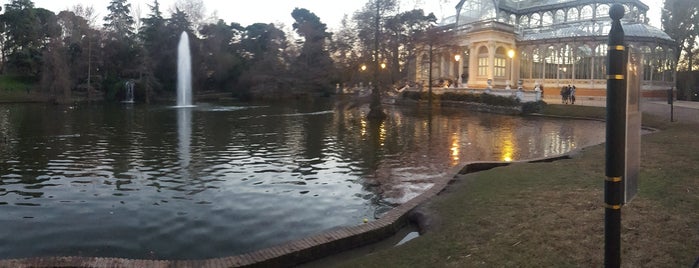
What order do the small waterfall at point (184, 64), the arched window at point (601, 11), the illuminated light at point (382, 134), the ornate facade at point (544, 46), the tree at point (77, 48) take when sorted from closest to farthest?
the illuminated light at point (382, 134)
the ornate facade at point (544, 46)
the arched window at point (601, 11)
the tree at point (77, 48)
the small waterfall at point (184, 64)

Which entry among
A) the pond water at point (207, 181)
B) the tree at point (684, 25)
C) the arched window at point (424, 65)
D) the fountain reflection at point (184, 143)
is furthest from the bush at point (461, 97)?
the tree at point (684, 25)

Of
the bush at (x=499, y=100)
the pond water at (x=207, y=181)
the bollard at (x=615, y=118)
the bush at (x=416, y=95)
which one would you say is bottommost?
the pond water at (x=207, y=181)

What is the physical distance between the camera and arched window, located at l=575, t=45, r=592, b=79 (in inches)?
1793

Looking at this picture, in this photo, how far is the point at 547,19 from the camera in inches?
2090

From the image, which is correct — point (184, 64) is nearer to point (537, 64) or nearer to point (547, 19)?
point (537, 64)

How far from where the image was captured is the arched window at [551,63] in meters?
48.1

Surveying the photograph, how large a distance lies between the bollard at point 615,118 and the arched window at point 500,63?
48.0m

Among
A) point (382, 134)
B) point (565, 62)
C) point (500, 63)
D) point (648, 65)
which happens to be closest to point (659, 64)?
point (648, 65)

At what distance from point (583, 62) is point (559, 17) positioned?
8.30 meters

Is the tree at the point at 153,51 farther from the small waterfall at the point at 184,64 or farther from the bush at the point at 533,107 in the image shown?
the bush at the point at 533,107

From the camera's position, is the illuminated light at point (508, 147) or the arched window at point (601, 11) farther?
the arched window at point (601, 11)

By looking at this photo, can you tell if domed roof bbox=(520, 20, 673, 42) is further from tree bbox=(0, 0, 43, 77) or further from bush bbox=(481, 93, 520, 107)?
tree bbox=(0, 0, 43, 77)

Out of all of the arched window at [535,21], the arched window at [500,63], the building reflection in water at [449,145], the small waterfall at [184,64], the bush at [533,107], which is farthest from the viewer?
the small waterfall at [184,64]

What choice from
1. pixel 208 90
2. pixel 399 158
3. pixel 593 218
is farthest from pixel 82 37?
pixel 593 218
